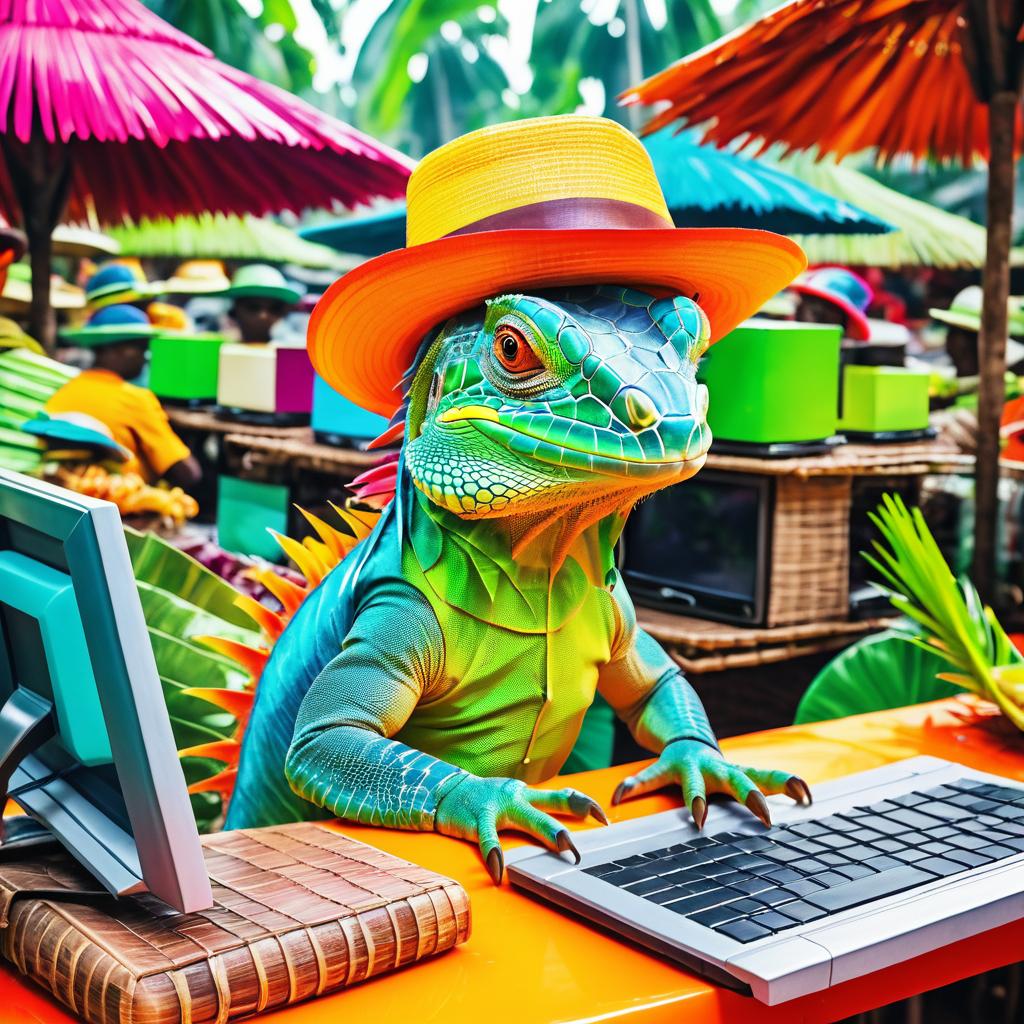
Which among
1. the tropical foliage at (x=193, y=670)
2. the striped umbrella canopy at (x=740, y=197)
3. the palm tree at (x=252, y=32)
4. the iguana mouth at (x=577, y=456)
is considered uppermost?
the palm tree at (x=252, y=32)

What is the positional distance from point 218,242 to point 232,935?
41.9ft

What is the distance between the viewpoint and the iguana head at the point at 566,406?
50.1 inches

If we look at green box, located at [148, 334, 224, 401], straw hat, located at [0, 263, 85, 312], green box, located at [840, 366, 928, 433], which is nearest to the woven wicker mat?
green box, located at [840, 366, 928, 433]

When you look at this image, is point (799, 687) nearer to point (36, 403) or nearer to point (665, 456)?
point (665, 456)

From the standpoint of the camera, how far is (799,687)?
2766 millimetres

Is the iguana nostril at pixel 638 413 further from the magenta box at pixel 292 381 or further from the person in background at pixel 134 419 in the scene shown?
the magenta box at pixel 292 381

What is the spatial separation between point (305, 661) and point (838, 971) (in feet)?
2.60

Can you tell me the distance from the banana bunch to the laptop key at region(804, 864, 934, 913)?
2474 millimetres

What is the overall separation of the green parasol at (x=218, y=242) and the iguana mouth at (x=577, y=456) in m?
11.1

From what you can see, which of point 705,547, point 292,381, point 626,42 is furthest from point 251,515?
point 626,42

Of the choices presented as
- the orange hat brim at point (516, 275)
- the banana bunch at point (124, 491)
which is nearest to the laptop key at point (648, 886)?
the orange hat brim at point (516, 275)

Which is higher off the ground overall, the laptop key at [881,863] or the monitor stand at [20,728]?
the monitor stand at [20,728]

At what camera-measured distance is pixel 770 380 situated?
2.55 metres

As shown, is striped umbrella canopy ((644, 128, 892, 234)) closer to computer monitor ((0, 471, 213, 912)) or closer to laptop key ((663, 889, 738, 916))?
laptop key ((663, 889, 738, 916))
